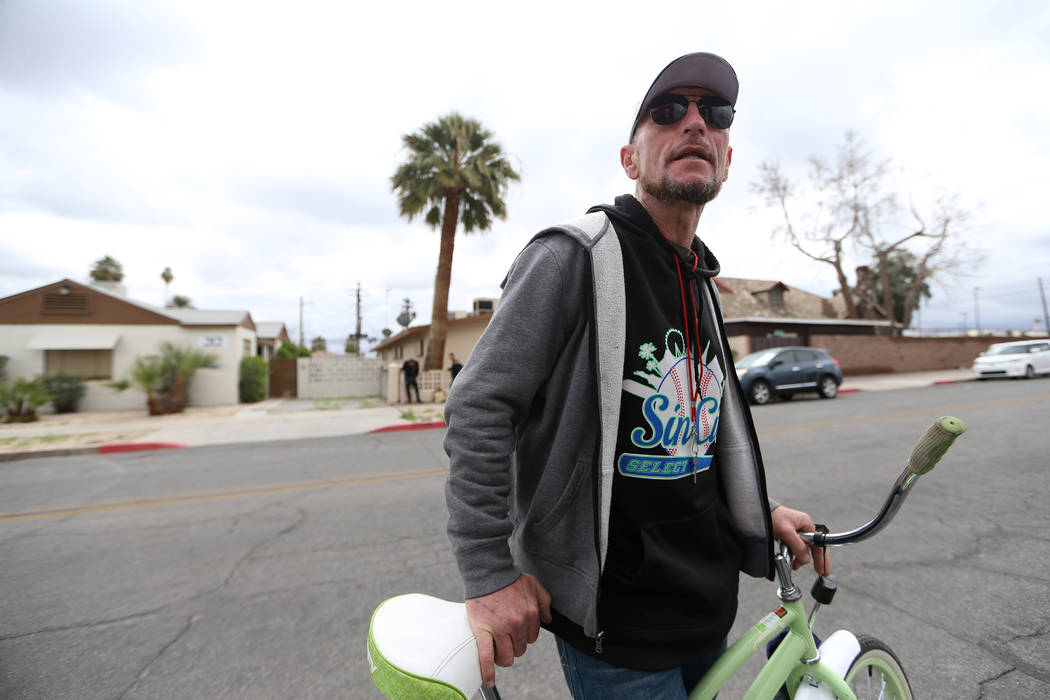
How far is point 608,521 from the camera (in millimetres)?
1066

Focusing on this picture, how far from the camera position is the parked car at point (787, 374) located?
14.1 meters

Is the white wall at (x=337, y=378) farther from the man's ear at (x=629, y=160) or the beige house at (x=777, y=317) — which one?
the man's ear at (x=629, y=160)

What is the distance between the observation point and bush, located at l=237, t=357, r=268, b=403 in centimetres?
1892

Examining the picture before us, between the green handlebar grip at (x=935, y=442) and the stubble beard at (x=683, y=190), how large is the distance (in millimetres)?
725

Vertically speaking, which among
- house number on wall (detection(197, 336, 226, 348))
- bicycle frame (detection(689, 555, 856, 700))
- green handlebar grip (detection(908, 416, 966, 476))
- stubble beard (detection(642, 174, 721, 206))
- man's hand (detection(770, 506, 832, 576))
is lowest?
bicycle frame (detection(689, 555, 856, 700))

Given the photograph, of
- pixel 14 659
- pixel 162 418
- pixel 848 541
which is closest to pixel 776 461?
pixel 848 541

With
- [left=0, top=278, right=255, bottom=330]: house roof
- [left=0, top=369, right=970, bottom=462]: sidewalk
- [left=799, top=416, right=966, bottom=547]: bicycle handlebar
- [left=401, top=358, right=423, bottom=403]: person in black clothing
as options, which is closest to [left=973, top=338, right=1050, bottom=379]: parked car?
[left=0, top=369, right=970, bottom=462]: sidewalk

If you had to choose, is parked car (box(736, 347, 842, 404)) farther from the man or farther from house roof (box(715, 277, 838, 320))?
the man

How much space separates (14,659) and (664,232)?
3.72 metres

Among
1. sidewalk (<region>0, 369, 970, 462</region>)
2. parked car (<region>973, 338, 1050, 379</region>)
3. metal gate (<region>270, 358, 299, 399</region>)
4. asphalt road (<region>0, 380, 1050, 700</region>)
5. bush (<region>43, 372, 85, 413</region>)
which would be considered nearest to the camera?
asphalt road (<region>0, 380, 1050, 700</region>)

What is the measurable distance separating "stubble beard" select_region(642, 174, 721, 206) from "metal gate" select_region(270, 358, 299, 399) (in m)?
25.6

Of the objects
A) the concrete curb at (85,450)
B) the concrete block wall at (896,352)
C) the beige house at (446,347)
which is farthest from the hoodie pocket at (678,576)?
the concrete block wall at (896,352)

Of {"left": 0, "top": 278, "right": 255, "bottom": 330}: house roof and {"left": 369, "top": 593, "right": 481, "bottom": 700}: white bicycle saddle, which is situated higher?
{"left": 0, "top": 278, "right": 255, "bottom": 330}: house roof

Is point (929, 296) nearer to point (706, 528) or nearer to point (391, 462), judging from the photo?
point (391, 462)
